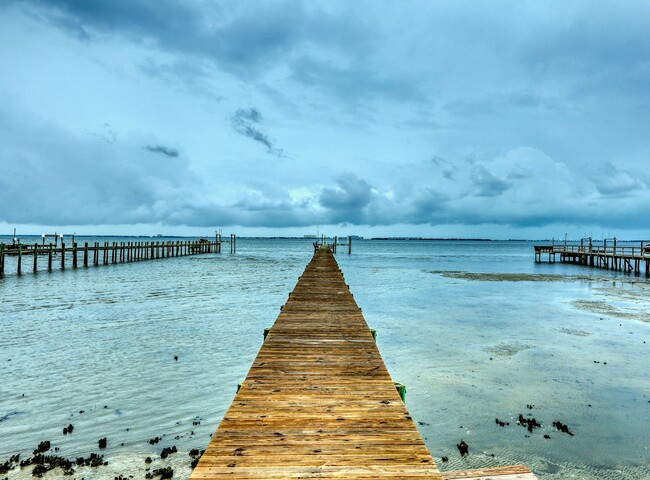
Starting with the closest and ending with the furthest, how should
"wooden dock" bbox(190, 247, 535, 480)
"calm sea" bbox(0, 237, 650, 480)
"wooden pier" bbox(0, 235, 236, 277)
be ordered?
1. "wooden dock" bbox(190, 247, 535, 480)
2. "calm sea" bbox(0, 237, 650, 480)
3. "wooden pier" bbox(0, 235, 236, 277)

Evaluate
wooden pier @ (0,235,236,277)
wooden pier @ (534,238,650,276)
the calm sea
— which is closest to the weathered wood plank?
the calm sea

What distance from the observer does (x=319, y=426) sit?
3.77 m

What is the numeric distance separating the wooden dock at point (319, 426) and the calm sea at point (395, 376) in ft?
6.30

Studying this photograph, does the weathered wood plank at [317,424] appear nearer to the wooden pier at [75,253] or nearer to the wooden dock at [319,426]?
the wooden dock at [319,426]

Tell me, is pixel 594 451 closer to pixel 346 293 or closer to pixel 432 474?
pixel 432 474

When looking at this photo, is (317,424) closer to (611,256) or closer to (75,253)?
(75,253)

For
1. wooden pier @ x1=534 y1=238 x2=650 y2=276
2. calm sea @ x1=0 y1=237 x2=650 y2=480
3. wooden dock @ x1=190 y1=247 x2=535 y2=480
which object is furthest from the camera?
wooden pier @ x1=534 y1=238 x2=650 y2=276


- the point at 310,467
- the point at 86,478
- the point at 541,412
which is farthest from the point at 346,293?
the point at 310,467

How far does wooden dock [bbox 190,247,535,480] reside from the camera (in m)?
3.04

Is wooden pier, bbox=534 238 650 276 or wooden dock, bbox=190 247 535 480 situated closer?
wooden dock, bbox=190 247 535 480

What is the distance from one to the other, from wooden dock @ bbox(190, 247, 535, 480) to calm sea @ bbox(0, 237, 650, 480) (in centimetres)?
192

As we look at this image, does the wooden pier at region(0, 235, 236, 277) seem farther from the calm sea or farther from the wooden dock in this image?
the wooden dock

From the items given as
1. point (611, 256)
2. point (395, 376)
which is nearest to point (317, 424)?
point (395, 376)

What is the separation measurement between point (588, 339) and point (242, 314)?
12.8 metres
